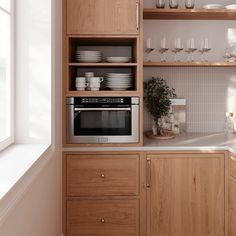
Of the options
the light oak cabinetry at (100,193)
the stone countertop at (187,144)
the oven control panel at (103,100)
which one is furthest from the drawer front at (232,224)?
the oven control panel at (103,100)

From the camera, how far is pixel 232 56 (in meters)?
3.52

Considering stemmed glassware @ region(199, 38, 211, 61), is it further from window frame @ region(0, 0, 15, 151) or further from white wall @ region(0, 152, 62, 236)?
window frame @ region(0, 0, 15, 151)

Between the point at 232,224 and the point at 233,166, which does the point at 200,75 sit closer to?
the point at 233,166

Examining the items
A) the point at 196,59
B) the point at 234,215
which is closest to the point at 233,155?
the point at 234,215

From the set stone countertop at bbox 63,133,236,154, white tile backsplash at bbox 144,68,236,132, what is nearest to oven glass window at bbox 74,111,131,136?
stone countertop at bbox 63,133,236,154

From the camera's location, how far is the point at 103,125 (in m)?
Answer: 3.13

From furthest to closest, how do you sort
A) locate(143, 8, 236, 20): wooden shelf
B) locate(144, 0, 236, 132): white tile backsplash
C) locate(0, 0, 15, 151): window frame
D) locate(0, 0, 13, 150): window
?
locate(144, 0, 236, 132): white tile backsplash, locate(143, 8, 236, 20): wooden shelf, locate(0, 0, 15, 151): window frame, locate(0, 0, 13, 150): window

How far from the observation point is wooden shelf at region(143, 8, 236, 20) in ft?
10.9

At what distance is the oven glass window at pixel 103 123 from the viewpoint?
122 inches

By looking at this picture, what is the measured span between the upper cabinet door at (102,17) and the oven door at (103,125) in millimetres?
581

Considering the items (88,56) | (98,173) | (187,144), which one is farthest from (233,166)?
(88,56)

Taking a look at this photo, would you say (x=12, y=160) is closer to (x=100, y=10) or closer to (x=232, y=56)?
(x=100, y=10)

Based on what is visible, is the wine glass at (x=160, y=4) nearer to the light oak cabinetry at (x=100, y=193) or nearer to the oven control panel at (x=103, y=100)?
the oven control panel at (x=103, y=100)

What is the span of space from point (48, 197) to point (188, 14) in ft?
6.60
